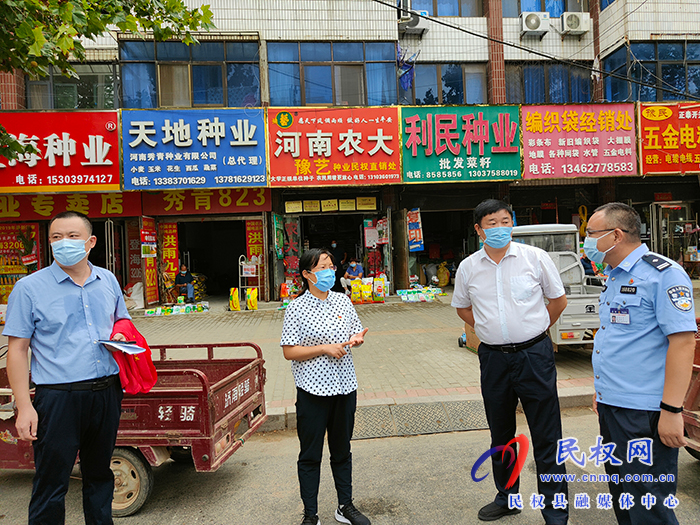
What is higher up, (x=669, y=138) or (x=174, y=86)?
(x=174, y=86)

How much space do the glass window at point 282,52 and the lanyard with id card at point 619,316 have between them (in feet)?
40.6

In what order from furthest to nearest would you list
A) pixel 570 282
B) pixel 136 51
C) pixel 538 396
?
pixel 136 51
pixel 570 282
pixel 538 396

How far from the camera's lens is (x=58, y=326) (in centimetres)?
237

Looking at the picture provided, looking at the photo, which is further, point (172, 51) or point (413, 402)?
point (172, 51)

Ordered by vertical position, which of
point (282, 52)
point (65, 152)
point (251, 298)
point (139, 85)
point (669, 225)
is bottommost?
point (251, 298)

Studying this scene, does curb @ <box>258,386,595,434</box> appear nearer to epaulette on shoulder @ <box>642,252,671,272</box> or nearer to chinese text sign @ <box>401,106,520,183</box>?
epaulette on shoulder @ <box>642,252,671,272</box>

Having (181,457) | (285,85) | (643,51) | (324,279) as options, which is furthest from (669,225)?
(181,457)

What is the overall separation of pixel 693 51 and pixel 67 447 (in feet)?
58.9

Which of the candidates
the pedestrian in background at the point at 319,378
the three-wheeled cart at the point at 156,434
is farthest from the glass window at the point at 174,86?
the pedestrian in background at the point at 319,378

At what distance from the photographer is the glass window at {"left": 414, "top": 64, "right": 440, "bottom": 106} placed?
1383cm

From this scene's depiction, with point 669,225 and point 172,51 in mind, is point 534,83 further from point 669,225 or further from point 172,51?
point 172,51

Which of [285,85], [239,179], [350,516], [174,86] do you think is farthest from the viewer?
[285,85]

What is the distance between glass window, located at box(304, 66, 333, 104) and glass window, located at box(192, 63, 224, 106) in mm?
2417

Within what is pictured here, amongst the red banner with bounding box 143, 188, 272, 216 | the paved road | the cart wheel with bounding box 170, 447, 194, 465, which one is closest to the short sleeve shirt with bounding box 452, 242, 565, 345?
the paved road
